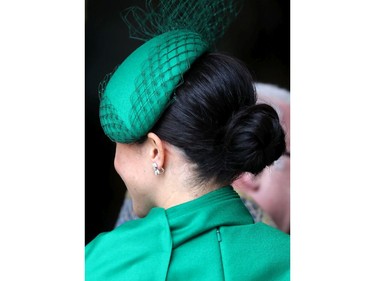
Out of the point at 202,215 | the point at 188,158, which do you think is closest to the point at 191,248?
the point at 202,215

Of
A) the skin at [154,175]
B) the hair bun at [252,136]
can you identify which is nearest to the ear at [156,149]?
the skin at [154,175]

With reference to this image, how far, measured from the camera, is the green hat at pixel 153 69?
1164mm

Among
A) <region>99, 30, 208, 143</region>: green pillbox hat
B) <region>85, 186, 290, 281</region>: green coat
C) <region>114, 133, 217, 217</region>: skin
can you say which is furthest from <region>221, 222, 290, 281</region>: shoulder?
<region>99, 30, 208, 143</region>: green pillbox hat

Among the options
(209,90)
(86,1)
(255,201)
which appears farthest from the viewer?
(255,201)

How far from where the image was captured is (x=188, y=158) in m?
1.19

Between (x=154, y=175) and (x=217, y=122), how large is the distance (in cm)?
17

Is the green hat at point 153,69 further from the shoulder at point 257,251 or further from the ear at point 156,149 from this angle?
the shoulder at point 257,251

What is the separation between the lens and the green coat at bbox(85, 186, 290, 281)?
1.17m

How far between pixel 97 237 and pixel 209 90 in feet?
1.18

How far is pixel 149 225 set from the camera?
1.20 meters

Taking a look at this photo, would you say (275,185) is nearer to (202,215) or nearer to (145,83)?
(202,215)

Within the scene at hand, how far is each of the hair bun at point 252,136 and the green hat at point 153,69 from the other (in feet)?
0.43

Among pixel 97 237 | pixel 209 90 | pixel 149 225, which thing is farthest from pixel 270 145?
pixel 97 237
